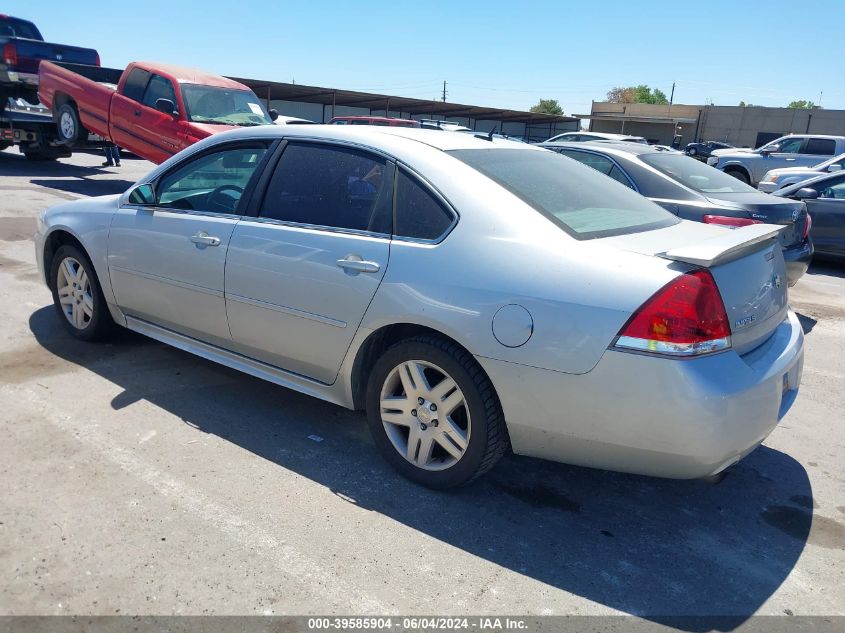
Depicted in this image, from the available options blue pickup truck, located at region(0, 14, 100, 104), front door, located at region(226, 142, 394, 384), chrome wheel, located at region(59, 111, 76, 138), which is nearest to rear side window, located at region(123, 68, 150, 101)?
chrome wheel, located at region(59, 111, 76, 138)

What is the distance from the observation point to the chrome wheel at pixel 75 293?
4699 millimetres

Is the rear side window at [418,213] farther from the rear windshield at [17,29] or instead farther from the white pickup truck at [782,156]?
the white pickup truck at [782,156]

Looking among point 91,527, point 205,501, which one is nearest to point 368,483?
point 205,501

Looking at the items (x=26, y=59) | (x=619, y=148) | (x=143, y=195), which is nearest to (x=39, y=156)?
(x=26, y=59)

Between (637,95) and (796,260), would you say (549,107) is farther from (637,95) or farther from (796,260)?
(796,260)

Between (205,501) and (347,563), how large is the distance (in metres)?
0.77

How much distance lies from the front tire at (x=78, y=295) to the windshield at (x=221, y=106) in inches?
261

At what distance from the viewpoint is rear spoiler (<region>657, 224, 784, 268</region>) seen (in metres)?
2.63

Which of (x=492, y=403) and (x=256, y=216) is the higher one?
(x=256, y=216)

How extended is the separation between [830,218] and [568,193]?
7518 mm

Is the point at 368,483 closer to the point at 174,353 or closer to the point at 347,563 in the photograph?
the point at 347,563

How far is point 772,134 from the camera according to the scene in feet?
158

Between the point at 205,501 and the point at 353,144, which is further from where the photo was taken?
the point at 353,144

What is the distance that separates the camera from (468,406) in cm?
297
